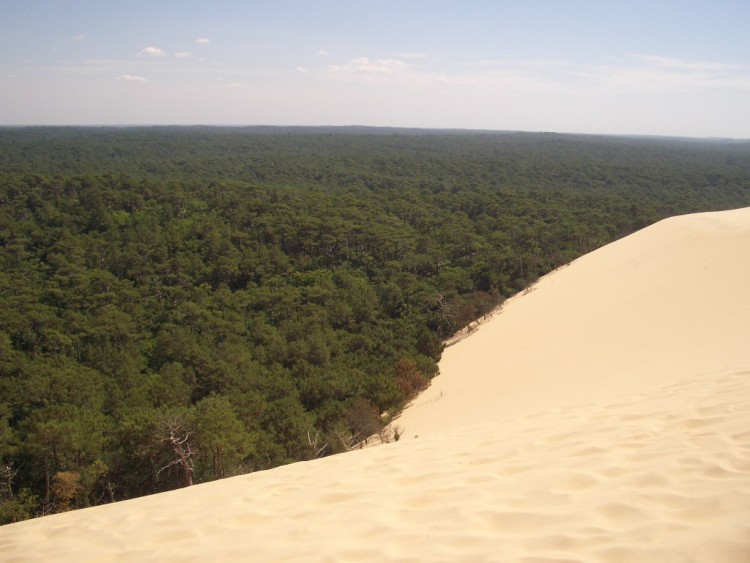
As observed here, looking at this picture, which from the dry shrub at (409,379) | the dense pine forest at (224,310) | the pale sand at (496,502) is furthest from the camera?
the dry shrub at (409,379)

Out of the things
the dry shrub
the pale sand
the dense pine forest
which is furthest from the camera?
the dry shrub

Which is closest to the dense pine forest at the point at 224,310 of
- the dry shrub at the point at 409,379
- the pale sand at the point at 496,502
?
the dry shrub at the point at 409,379

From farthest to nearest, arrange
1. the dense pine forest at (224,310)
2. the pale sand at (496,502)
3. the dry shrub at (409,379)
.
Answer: the dry shrub at (409,379)
the dense pine forest at (224,310)
the pale sand at (496,502)

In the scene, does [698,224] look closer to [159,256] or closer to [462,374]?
[462,374]

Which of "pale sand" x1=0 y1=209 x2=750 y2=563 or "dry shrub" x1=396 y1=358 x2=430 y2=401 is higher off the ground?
"pale sand" x1=0 y1=209 x2=750 y2=563

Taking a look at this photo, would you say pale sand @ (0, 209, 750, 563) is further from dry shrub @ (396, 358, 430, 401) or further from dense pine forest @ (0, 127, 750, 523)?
dry shrub @ (396, 358, 430, 401)

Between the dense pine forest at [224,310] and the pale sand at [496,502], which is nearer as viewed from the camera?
the pale sand at [496,502]

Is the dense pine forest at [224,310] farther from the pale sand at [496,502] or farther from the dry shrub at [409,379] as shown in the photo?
the pale sand at [496,502]


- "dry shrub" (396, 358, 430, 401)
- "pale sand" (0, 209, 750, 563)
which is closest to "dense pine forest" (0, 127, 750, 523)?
"dry shrub" (396, 358, 430, 401)

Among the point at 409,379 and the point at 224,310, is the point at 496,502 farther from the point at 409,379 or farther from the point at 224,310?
the point at 224,310
